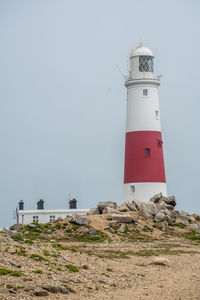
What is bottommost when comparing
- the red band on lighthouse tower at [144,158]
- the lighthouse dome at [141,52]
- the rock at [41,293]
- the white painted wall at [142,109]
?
the rock at [41,293]

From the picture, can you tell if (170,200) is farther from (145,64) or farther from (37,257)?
(37,257)

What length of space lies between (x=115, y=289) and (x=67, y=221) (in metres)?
21.9

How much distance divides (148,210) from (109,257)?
1614cm

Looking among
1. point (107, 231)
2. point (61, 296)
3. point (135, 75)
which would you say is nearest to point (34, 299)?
point (61, 296)

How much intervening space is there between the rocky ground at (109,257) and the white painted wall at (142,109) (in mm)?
7788

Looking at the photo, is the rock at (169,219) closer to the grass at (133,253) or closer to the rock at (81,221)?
the rock at (81,221)

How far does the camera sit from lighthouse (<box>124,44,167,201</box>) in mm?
52438

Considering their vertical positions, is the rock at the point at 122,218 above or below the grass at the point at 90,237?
above

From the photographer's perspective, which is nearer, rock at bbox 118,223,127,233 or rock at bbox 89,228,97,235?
rock at bbox 89,228,97,235

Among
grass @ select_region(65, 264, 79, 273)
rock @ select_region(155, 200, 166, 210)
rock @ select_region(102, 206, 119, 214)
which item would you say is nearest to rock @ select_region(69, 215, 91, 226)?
rock @ select_region(102, 206, 119, 214)

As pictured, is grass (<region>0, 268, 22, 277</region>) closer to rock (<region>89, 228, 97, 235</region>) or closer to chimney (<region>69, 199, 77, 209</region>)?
rock (<region>89, 228, 97, 235</region>)

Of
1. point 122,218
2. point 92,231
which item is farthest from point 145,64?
point 92,231

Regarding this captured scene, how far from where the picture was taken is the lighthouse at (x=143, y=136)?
52.4 meters

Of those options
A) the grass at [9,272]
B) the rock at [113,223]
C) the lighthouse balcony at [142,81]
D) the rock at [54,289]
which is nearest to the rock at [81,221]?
the rock at [113,223]
